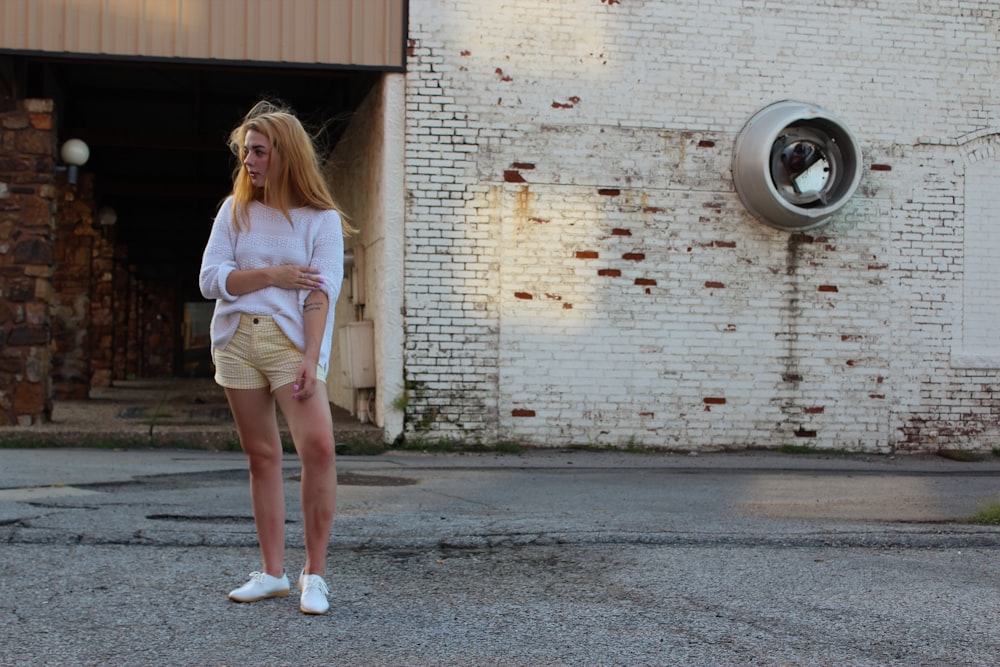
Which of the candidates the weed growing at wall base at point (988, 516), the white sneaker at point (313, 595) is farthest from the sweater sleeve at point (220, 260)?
the weed growing at wall base at point (988, 516)

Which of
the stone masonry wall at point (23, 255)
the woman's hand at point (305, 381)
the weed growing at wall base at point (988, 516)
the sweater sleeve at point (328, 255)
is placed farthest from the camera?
the stone masonry wall at point (23, 255)

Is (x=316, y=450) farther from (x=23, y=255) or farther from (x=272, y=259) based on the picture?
(x=23, y=255)

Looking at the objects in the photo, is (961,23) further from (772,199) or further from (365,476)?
(365,476)

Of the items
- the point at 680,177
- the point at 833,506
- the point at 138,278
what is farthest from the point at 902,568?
the point at 138,278

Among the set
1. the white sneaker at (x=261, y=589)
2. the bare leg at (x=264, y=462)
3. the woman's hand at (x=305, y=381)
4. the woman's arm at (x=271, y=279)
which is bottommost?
the white sneaker at (x=261, y=589)

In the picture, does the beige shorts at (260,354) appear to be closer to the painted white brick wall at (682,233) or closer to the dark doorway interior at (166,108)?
the dark doorway interior at (166,108)

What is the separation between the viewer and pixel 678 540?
485cm

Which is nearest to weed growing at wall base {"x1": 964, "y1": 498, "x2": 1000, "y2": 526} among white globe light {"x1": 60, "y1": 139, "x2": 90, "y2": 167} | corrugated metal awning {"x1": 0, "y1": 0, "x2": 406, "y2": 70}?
corrugated metal awning {"x1": 0, "y1": 0, "x2": 406, "y2": 70}

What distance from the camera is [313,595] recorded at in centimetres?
339

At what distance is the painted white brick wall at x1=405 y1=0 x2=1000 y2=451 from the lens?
9.25m

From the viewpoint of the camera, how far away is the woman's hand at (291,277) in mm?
3406

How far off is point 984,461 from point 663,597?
6965 mm

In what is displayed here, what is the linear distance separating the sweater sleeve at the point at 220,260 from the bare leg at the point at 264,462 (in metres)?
0.34

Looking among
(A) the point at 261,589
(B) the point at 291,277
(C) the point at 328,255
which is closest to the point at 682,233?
(C) the point at 328,255
